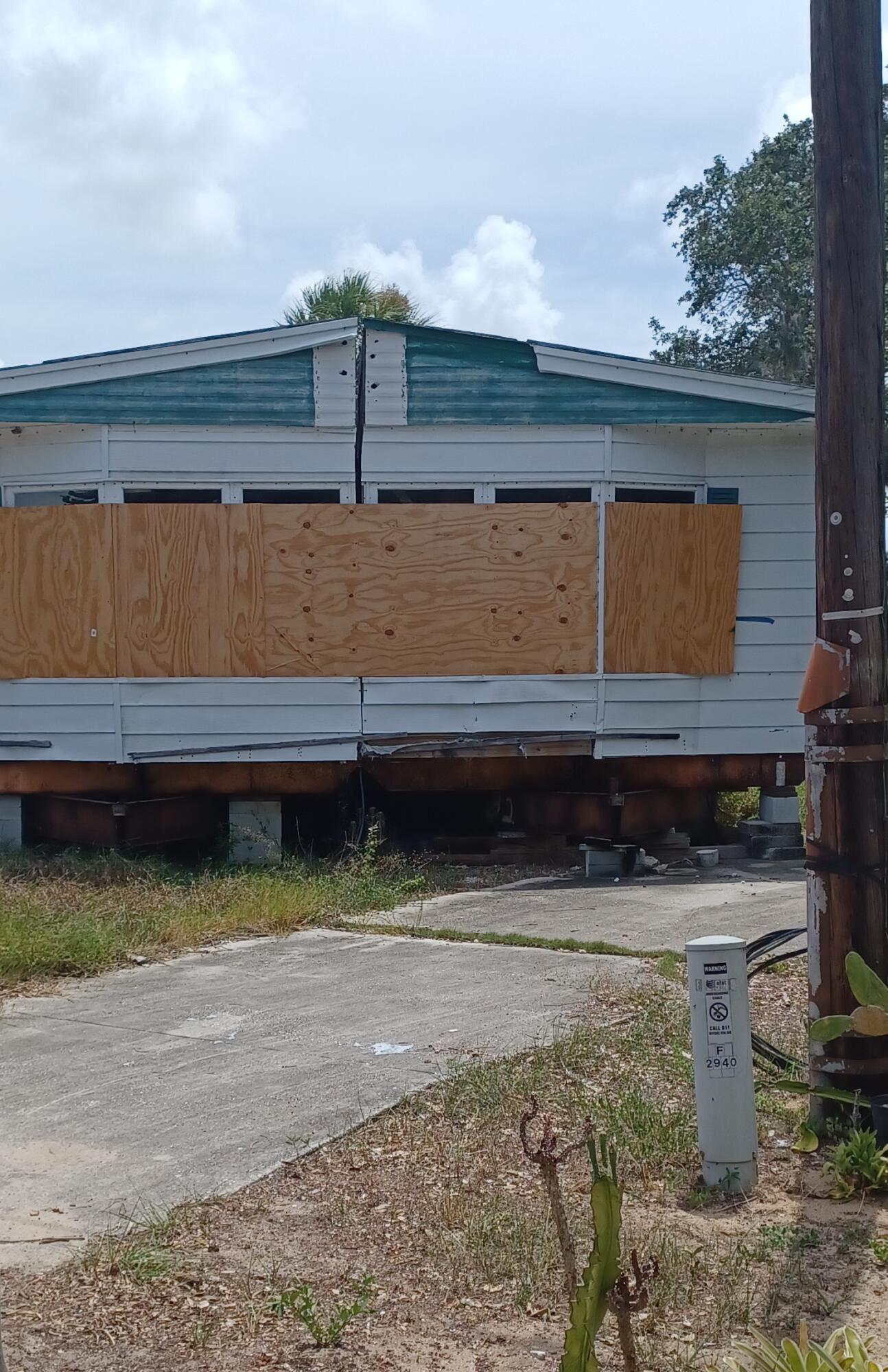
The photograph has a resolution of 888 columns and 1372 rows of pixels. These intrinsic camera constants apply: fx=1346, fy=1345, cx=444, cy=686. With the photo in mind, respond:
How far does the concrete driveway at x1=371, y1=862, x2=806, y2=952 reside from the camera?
27.7ft

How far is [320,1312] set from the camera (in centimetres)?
350

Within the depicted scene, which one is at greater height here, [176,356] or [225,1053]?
[176,356]

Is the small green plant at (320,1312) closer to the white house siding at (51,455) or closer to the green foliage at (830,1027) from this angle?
the green foliage at (830,1027)

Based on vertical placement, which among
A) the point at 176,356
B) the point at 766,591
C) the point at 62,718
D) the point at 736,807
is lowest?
the point at 736,807

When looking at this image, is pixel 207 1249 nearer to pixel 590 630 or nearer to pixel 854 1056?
pixel 854 1056

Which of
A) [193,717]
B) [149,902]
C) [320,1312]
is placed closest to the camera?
[320,1312]

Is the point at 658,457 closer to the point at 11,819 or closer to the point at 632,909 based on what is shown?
the point at 632,909

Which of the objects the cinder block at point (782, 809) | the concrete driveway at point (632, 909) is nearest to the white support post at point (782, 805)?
the cinder block at point (782, 809)

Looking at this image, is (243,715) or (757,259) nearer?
(243,715)

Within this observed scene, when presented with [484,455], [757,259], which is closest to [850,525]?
[484,455]

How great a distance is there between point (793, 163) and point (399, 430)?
1947 cm

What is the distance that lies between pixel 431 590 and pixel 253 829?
2.46 meters

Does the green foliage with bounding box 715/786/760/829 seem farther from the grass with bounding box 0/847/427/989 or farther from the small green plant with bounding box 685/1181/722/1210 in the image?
the small green plant with bounding box 685/1181/722/1210

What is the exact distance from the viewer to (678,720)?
11109mm
